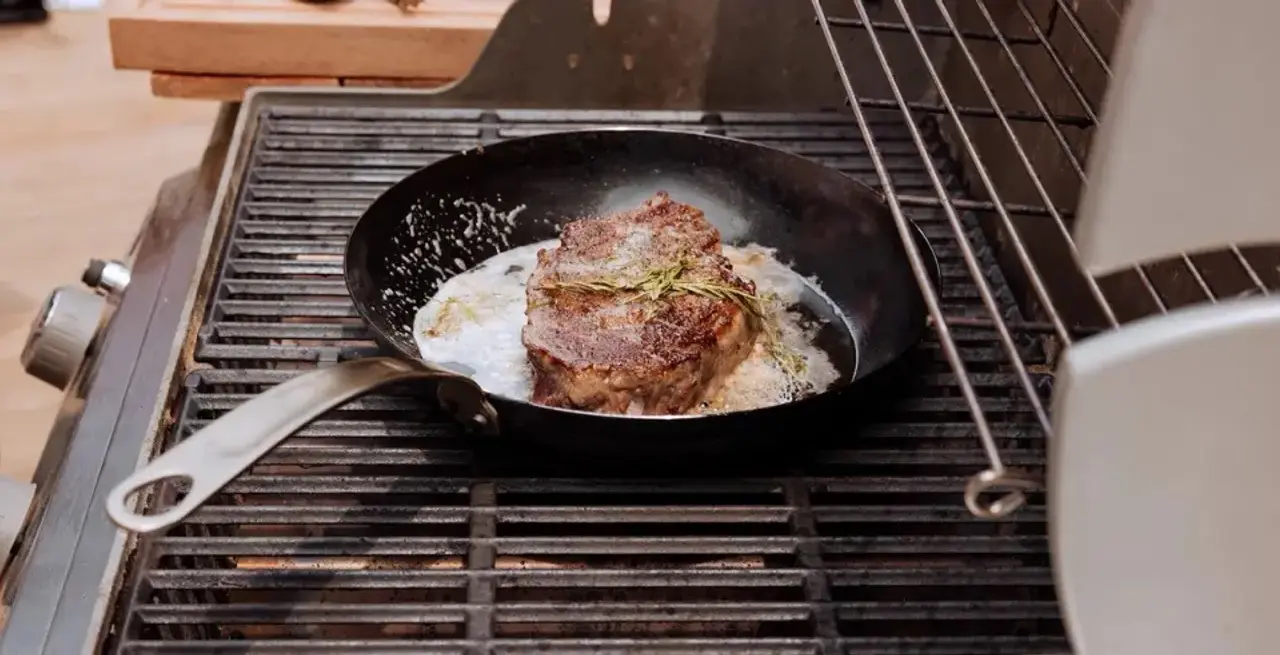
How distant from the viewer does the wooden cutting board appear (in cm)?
180

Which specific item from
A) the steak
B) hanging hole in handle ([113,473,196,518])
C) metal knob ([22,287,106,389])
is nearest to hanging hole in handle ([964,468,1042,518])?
the steak

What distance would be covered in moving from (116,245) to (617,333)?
5.91 feet

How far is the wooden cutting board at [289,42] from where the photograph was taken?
1.80 meters

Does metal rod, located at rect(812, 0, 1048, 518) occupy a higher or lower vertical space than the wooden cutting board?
higher

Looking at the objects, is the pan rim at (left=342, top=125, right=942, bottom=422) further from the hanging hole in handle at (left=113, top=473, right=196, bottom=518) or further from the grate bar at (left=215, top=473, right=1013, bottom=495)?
the hanging hole in handle at (left=113, top=473, right=196, bottom=518)

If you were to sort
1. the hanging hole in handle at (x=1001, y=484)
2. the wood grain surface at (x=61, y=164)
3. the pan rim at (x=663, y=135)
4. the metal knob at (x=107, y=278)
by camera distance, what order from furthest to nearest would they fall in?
the wood grain surface at (x=61, y=164)
the metal knob at (x=107, y=278)
the pan rim at (x=663, y=135)
the hanging hole in handle at (x=1001, y=484)

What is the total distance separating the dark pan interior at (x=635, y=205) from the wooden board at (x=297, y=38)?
1.50 feet

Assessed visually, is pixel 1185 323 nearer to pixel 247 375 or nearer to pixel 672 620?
pixel 672 620

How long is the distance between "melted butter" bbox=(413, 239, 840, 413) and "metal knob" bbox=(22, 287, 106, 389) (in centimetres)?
40

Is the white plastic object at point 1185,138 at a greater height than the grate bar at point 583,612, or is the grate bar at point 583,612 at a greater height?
the white plastic object at point 1185,138

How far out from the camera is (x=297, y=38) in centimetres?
182

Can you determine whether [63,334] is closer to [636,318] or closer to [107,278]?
[107,278]

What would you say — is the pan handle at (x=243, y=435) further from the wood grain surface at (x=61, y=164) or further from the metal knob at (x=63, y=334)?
the wood grain surface at (x=61, y=164)

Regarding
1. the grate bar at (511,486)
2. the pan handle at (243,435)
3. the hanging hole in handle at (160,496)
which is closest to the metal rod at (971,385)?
the grate bar at (511,486)
